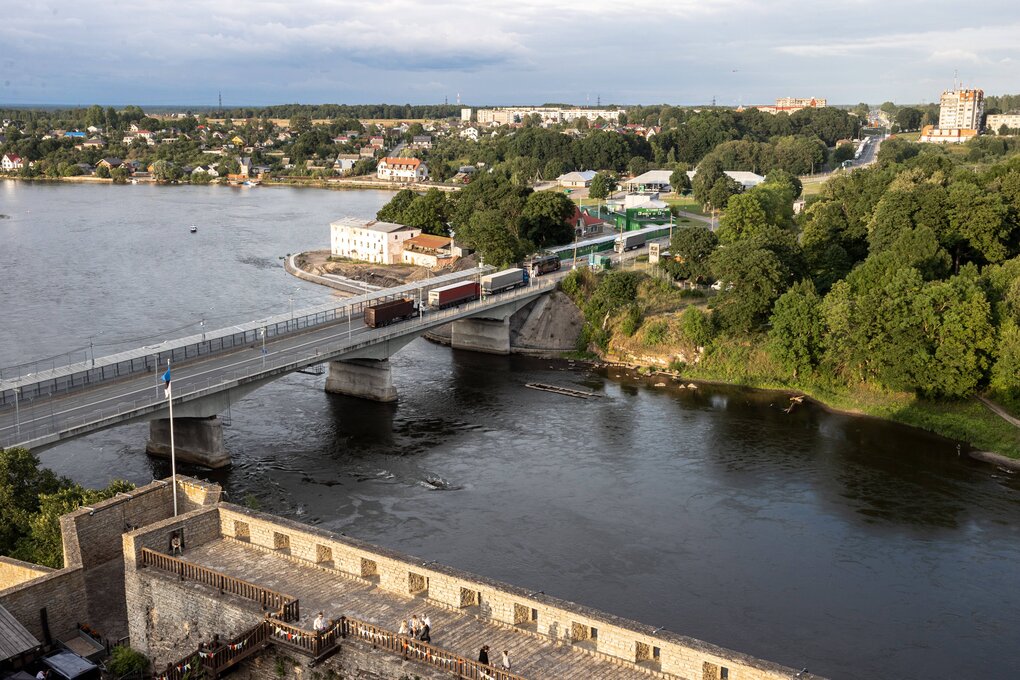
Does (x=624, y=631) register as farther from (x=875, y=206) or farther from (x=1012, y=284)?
(x=875, y=206)

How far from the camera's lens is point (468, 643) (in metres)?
16.5

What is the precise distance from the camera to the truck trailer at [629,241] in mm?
79750

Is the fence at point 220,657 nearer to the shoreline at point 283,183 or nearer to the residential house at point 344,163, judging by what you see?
the shoreline at point 283,183

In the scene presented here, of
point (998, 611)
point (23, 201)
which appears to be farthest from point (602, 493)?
point (23, 201)

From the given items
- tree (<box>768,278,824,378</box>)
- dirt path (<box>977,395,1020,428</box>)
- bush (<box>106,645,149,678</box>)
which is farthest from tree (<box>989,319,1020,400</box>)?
bush (<box>106,645,149,678</box>)

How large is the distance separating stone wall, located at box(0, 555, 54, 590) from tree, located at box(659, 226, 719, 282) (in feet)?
164

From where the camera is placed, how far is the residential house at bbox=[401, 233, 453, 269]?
256ft

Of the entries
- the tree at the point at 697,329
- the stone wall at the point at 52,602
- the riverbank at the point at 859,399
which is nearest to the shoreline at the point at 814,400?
the riverbank at the point at 859,399

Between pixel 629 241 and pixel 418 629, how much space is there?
223 feet

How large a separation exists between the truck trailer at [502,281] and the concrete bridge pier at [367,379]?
41.0 feet

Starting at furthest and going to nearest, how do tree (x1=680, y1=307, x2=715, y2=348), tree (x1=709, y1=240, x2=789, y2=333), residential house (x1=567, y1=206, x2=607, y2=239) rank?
1. residential house (x1=567, y1=206, x2=607, y2=239)
2. tree (x1=680, y1=307, x2=715, y2=348)
3. tree (x1=709, y1=240, x2=789, y2=333)

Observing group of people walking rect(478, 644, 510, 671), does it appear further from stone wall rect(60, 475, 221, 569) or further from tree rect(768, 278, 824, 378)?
tree rect(768, 278, 824, 378)

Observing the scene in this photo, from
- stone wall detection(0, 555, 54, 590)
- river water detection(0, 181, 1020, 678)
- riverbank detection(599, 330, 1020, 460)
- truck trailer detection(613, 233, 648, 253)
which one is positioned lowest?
river water detection(0, 181, 1020, 678)

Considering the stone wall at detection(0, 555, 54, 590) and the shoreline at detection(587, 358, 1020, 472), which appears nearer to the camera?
the stone wall at detection(0, 555, 54, 590)
